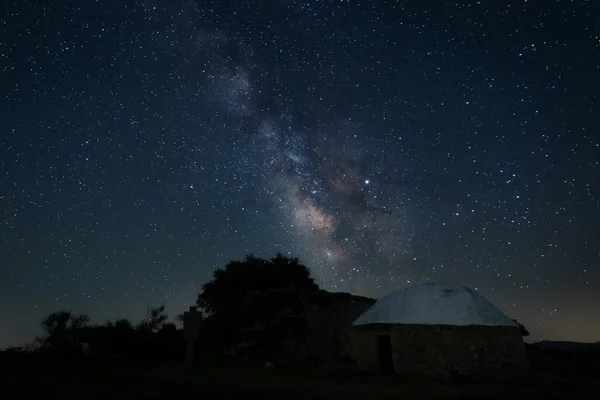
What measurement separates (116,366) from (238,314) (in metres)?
8.77

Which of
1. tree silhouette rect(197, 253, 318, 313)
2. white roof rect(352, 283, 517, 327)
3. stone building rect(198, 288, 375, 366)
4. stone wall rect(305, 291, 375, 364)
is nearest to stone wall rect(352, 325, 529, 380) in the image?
white roof rect(352, 283, 517, 327)

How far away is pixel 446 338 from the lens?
60.8 ft

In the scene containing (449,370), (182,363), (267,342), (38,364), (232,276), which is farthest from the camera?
(232,276)

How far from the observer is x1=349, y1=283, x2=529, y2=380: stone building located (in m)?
18.1

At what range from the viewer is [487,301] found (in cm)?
2134

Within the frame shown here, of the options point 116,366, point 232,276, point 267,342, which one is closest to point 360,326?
point 267,342

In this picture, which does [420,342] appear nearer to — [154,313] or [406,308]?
[406,308]


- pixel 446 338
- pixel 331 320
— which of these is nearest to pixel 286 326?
pixel 331 320

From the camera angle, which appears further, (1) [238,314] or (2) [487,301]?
(1) [238,314]

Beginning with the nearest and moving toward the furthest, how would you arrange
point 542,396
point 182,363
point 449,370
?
point 542,396 → point 449,370 → point 182,363

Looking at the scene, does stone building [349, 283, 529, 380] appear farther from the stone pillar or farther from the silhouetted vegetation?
the stone pillar

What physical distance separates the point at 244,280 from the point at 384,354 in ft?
55.5

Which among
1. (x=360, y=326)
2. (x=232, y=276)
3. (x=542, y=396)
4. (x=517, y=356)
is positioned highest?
(x=232, y=276)

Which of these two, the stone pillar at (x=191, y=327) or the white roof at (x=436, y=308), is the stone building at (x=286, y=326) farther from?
the white roof at (x=436, y=308)
